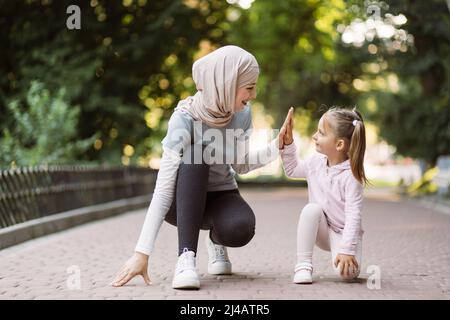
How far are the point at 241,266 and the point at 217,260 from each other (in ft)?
2.59

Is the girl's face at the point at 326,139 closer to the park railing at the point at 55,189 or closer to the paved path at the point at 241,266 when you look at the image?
the paved path at the point at 241,266

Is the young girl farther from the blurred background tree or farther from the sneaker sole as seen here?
the blurred background tree

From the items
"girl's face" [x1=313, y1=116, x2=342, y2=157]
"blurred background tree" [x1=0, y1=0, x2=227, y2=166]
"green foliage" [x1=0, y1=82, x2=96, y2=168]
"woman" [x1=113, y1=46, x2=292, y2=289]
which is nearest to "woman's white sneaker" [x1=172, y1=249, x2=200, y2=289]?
"woman" [x1=113, y1=46, x2=292, y2=289]

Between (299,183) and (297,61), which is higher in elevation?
(297,61)

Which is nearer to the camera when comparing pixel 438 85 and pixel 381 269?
pixel 381 269

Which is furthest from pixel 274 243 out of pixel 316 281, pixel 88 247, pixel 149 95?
pixel 149 95

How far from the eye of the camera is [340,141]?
560cm

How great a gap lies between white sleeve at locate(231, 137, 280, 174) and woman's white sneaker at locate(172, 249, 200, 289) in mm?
856

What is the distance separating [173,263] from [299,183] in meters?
26.8

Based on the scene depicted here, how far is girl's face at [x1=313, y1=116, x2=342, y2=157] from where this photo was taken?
18.4 ft

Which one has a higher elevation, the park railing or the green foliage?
the green foliage

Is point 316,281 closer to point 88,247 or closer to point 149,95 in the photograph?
point 88,247

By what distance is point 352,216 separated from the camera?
214 inches
